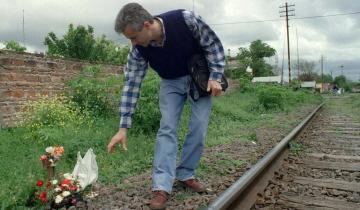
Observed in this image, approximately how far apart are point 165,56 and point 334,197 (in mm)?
2213

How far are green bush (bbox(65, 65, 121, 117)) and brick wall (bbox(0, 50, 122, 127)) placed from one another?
261mm

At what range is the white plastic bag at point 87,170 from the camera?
13.4 feet

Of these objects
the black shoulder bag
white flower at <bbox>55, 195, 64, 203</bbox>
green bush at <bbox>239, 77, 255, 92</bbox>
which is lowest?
white flower at <bbox>55, 195, 64, 203</bbox>

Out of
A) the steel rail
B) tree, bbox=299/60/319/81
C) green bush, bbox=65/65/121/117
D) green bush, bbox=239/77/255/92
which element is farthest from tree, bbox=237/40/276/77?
the steel rail

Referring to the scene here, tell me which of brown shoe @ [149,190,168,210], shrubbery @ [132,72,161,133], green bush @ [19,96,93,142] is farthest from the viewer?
shrubbery @ [132,72,161,133]

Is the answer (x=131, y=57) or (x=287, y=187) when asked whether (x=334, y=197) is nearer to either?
(x=287, y=187)

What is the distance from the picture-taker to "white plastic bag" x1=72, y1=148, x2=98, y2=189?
13.4 feet

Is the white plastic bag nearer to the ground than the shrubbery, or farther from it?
nearer to the ground

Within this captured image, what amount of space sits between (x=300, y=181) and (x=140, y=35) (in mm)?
2764

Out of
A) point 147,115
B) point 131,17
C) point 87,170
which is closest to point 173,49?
point 131,17

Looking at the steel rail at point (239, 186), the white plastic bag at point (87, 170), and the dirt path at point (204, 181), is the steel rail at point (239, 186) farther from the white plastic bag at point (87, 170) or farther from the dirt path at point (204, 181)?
the white plastic bag at point (87, 170)

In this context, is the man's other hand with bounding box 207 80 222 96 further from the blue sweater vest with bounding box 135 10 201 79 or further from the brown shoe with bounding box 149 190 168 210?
the brown shoe with bounding box 149 190 168 210

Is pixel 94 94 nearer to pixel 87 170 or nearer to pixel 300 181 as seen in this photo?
pixel 87 170

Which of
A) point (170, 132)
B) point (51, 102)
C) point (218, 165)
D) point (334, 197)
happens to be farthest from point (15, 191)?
point (51, 102)
